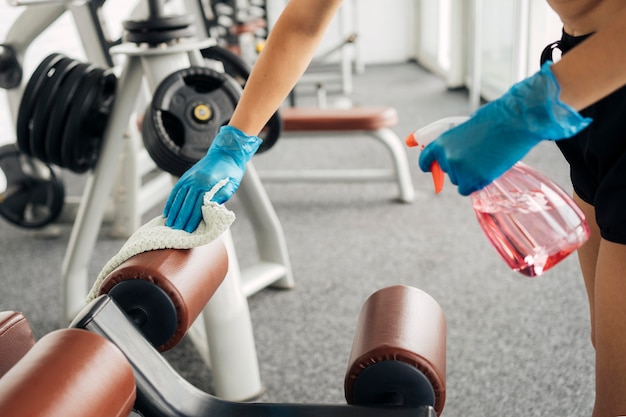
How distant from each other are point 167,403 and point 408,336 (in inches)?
13.1

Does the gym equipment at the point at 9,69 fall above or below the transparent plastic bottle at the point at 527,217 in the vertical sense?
below

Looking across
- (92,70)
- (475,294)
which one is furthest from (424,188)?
(92,70)

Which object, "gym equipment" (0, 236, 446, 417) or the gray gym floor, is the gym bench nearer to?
the gray gym floor

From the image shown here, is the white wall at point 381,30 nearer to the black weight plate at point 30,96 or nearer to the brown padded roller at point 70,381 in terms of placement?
the black weight plate at point 30,96

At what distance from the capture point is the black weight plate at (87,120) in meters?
1.98

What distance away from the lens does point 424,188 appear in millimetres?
Answer: 3258

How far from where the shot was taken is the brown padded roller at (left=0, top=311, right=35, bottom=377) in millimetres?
961

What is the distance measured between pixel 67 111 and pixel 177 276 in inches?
54.0

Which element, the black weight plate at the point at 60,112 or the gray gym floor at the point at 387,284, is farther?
the black weight plate at the point at 60,112

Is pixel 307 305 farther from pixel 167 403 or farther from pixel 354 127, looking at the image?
pixel 167 403

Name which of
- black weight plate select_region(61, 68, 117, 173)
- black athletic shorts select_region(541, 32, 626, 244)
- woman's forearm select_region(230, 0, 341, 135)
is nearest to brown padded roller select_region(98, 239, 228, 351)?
woman's forearm select_region(230, 0, 341, 135)

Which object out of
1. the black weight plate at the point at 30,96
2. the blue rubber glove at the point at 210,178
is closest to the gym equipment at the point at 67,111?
the black weight plate at the point at 30,96

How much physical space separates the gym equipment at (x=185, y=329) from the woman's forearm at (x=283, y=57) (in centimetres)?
30

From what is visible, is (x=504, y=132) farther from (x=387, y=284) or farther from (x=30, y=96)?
(x=30, y=96)
